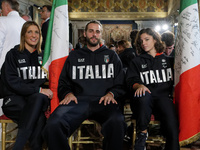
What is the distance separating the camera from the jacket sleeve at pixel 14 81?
2260 mm

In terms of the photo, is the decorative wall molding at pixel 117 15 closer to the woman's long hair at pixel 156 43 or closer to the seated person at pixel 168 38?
the seated person at pixel 168 38

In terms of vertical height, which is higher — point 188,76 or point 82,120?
point 188,76

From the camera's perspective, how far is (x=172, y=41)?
3.21m

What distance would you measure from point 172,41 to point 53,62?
5.96ft

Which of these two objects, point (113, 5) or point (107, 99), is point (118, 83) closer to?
point (107, 99)

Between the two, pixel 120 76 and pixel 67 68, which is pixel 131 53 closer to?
pixel 120 76

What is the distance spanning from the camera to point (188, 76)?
7.04ft

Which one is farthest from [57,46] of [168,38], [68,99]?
[168,38]

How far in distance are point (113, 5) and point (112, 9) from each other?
0.23 metres

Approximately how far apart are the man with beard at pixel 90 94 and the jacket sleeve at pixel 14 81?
1.00ft

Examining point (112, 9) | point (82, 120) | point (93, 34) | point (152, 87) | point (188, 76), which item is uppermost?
point (112, 9)

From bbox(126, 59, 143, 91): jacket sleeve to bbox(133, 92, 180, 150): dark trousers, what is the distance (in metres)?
0.21

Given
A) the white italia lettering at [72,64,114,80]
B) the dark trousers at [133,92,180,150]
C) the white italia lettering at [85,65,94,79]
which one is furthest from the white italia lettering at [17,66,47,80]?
the dark trousers at [133,92,180,150]

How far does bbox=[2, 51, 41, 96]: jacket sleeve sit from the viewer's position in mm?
2260
